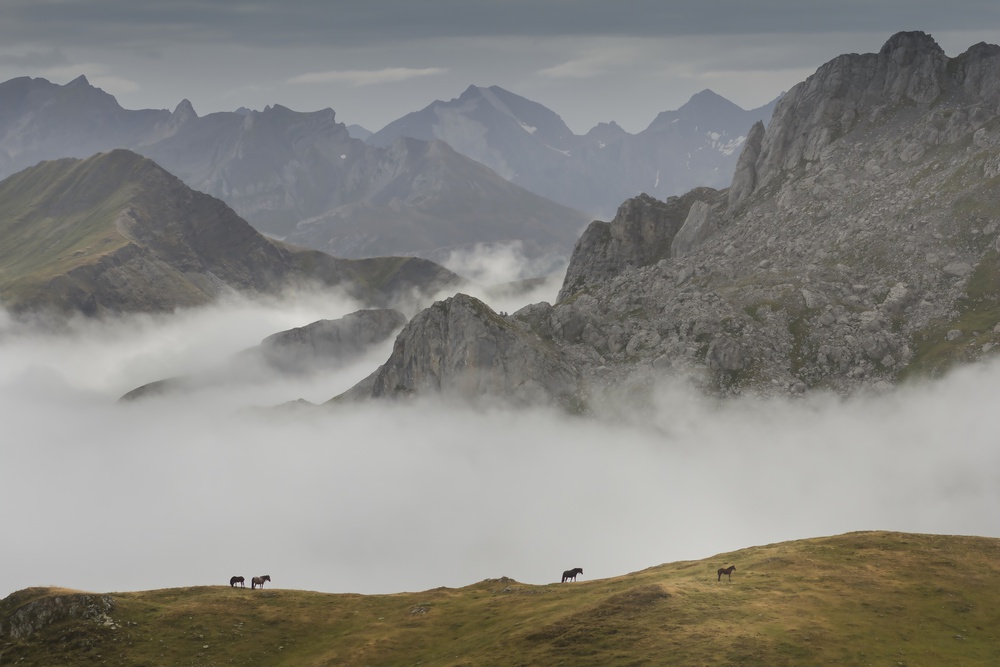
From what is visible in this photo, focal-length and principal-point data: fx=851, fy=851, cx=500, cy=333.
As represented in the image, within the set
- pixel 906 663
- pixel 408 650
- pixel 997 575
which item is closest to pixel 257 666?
pixel 408 650

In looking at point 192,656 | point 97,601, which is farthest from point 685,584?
point 97,601

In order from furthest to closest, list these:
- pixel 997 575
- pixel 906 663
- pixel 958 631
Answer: pixel 997 575 → pixel 958 631 → pixel 906 663

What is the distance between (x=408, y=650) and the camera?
92.8 metres

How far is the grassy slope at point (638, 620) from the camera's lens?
2990 inches

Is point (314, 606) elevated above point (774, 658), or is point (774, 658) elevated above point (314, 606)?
point (314, 606)

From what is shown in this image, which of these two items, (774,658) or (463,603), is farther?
(463,603)

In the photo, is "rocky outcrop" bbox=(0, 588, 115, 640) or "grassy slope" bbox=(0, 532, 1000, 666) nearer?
"grassy slope" bbox=(0, 532, 1000, 666)

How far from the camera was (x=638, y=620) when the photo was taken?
83000 millimetres

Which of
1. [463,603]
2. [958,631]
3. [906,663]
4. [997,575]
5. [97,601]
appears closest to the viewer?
[906,663]

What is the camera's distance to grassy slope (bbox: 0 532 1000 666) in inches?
2990

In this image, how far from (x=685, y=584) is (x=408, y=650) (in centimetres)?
3143

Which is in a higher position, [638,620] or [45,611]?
[45,611]

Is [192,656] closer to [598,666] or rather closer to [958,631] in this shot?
[598,666]

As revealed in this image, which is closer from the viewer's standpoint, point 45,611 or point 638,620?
point 638,620
